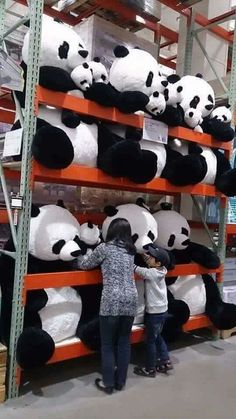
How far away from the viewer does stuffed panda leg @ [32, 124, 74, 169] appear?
2.43 m

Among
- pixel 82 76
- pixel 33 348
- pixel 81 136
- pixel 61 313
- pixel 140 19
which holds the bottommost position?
pixel 33 348

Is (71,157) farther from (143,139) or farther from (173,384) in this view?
(173,384)

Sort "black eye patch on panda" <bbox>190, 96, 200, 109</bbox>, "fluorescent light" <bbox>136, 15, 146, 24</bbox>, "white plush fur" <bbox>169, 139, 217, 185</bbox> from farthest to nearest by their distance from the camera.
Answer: "fluorescent light" <bbox>136, 15, 146, 24</bbox> → "white plush fur" <bbox>169, 139, 217, 185</bbox> → "black eye patch on panda" <bbox>190, 96, 200, 109</bbox>

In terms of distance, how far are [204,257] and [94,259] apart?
132 cm

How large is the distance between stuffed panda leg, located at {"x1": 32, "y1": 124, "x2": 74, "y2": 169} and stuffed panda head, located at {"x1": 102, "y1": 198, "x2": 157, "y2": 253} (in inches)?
32.0

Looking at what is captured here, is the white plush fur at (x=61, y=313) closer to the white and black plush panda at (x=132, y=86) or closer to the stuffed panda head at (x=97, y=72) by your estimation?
the white and black plush panda at (x=132, y=86)

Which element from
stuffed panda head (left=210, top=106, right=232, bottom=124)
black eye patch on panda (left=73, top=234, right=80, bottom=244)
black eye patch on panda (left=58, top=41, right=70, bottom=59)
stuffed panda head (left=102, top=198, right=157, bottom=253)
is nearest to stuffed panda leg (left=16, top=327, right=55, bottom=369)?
black eye patch on panda (left=73, top=234, right=80, bottom=244)

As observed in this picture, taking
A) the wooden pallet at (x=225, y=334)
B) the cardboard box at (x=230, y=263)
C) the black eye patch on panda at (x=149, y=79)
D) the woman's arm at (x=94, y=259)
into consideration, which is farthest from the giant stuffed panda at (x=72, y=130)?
the wooden pallet at (x=225, y=334)

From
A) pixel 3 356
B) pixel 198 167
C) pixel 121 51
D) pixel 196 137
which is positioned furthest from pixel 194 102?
pixel 3 356

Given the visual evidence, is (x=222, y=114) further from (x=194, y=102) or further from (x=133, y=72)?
(x=133, y=72)

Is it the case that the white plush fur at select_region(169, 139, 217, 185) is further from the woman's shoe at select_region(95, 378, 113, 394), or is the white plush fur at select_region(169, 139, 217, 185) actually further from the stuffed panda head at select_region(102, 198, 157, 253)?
the woman's shoe at select_region(95, 378, 113, 394)

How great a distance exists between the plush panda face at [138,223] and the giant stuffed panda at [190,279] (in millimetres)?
307

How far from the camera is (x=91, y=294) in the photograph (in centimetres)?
312

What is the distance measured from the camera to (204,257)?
12.1 feet
